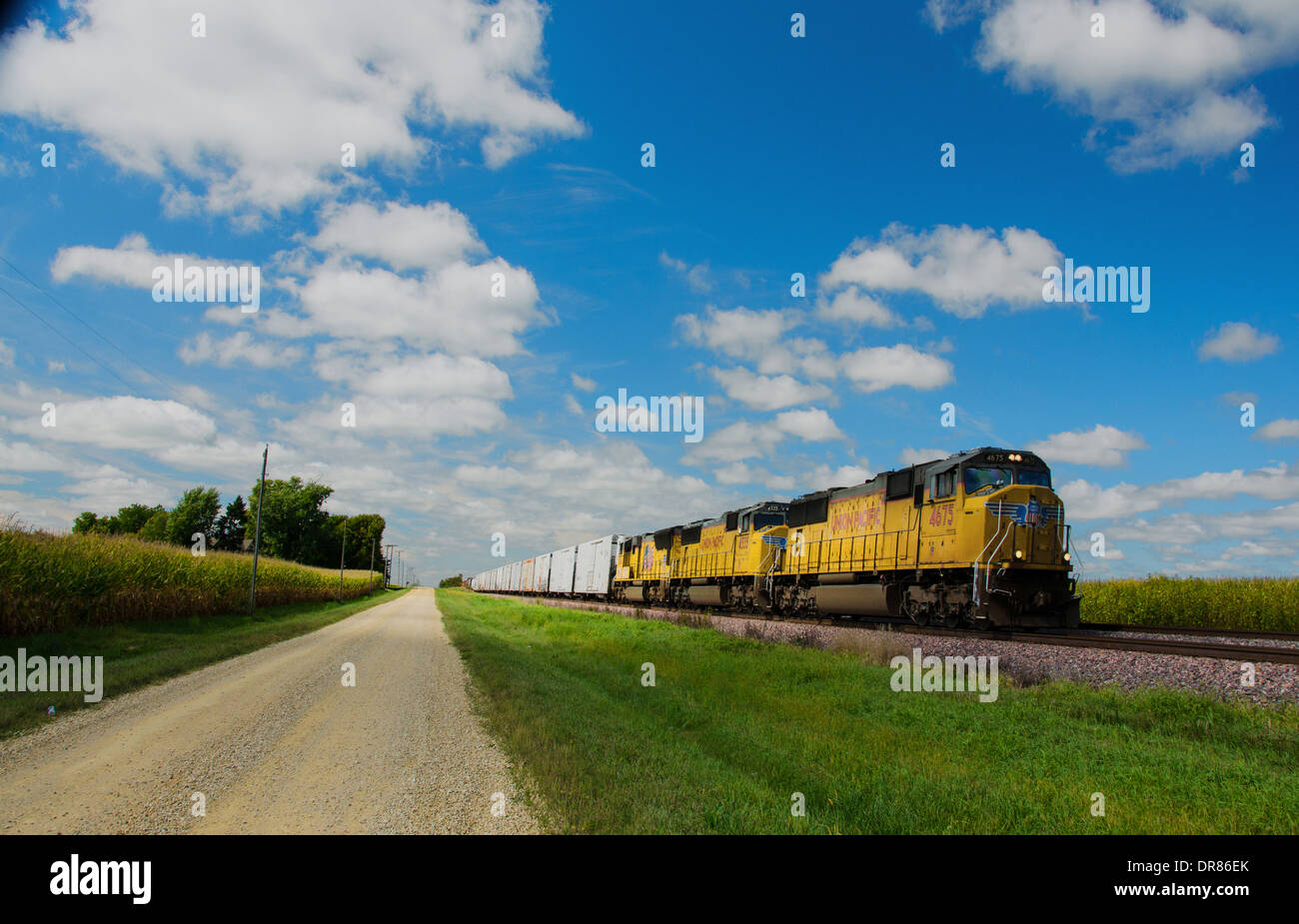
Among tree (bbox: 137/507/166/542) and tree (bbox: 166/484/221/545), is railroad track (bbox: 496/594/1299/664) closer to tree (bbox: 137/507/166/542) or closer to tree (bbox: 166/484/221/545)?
tree (bbox: 166/484/221/545)

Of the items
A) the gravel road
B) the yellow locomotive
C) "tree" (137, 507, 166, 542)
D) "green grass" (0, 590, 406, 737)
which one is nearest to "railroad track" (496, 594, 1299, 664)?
the yellow locomotive

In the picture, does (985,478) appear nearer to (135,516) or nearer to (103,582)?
(103,582)

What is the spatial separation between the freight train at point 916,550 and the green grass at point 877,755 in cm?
614

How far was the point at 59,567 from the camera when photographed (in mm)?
19844

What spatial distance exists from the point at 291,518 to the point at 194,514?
46.9 ft

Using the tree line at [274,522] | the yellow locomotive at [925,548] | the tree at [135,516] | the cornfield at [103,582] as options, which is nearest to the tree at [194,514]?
the tree line at [274,522]

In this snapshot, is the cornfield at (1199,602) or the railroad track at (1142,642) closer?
the railroad track at (1142,642)

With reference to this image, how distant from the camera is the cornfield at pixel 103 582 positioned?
60.0 ft

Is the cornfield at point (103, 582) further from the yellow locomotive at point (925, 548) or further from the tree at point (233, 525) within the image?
the tree at point (233, 525)

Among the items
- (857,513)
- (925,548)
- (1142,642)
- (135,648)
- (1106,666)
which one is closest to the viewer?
(1106,666)

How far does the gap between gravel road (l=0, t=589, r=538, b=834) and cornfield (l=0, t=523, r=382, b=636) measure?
9239 mm

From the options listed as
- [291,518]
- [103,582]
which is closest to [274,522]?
[291,518]

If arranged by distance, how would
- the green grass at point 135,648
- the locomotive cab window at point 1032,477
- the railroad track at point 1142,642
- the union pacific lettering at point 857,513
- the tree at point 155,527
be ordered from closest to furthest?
the green grass at point 135,648, the railroad track at point 1142,642, the locomotive cab window at point 1032,477, the union pacific lettering at point 857,513, the tree at point 155,527

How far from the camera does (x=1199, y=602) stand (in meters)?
25.8
